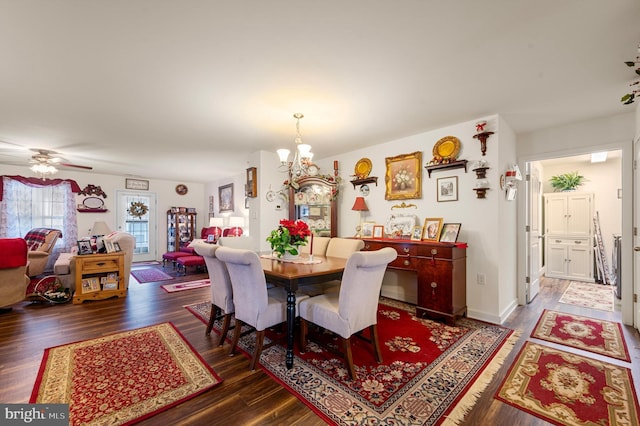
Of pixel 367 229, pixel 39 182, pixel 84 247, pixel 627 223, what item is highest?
pixel 39 182

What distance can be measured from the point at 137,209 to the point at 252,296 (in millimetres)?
6847

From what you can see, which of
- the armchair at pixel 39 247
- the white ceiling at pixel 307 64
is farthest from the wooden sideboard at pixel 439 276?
the armchair at pixel 39 247

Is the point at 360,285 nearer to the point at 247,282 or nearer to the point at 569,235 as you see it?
the point at 247,282

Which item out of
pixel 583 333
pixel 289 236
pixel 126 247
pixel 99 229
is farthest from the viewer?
pixel 99 229

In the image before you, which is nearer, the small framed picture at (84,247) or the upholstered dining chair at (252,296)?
the upholstered dining chair at (252,296)

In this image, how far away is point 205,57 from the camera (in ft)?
6.42

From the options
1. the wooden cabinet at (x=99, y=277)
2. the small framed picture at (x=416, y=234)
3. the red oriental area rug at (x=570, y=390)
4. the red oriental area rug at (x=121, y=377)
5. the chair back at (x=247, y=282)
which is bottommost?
the red oriental area rug at (x=570, y=390)

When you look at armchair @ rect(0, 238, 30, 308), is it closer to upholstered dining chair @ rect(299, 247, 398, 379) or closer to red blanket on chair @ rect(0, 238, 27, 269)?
red blanket on chair @ rect(0, 238, 27, 269)

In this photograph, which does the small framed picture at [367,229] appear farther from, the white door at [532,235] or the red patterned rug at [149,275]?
the red patterned rug at [149,275]

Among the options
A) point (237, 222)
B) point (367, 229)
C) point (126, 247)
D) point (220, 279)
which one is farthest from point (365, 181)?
point (126, 247)

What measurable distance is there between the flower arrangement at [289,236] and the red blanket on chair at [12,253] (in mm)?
3408

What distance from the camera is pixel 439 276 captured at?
3021 millimetres

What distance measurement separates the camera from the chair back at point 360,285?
1.87 m

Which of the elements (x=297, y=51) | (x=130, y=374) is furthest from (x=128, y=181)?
(x=297, y=51)
